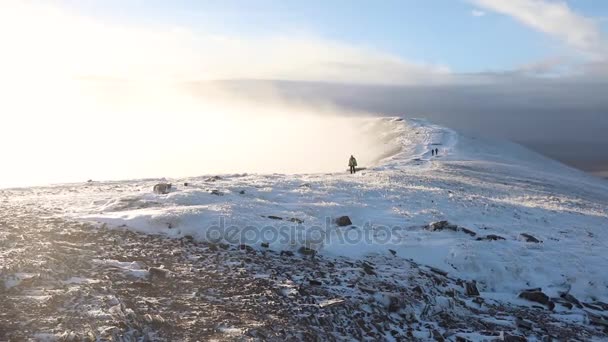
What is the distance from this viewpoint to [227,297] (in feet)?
41.6

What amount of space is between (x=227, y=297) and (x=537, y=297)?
981 cm

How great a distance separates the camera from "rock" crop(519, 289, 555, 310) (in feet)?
53.0

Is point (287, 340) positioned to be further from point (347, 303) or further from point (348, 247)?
point (348, 247)

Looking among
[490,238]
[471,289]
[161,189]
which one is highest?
[161,189]

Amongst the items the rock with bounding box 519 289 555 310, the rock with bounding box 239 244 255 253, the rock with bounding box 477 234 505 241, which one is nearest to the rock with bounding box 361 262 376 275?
the rock with bounding box 239 244 255 253

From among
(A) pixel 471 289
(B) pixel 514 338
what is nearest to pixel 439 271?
(A) pixel 471 289

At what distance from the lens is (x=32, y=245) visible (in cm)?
1468

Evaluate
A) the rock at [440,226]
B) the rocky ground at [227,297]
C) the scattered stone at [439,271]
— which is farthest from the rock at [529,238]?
the scattered stone at [439,271]

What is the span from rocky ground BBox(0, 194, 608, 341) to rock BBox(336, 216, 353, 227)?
406 cm

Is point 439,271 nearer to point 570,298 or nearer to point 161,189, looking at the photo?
point 570,298

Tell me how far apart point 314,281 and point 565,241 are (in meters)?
14.0

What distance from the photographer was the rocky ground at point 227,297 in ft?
34.3

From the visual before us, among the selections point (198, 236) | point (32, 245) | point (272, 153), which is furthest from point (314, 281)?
point (272, 153)

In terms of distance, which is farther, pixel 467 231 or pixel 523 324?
pixel 467 231
